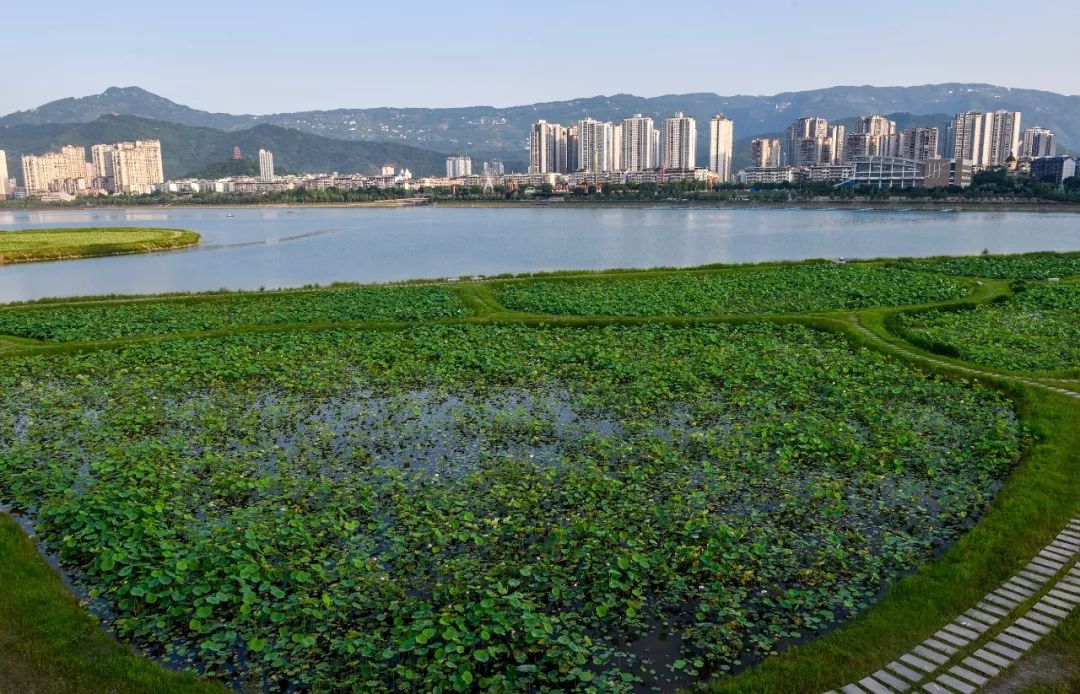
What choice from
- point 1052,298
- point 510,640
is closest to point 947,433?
point 510,640

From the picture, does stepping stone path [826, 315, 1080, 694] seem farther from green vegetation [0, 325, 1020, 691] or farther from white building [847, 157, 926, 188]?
white building [847, 157, 926, 188]

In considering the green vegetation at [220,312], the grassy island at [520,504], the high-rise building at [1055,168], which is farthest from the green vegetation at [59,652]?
the high-rise building at [1055,168]

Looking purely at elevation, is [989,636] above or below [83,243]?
below

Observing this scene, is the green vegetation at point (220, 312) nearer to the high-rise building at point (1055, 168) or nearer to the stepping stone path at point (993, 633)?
the stepping stone path at point (993, 633)

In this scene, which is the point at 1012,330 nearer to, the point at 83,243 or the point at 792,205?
the point at 83,243

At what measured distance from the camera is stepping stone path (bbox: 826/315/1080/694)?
26.1 feet

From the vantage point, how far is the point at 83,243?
246ft

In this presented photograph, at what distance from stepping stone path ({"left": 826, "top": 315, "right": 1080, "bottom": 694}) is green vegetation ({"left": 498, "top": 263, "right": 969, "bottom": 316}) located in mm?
20444

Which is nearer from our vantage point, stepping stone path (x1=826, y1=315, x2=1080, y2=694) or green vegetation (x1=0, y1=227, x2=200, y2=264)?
stepping stone path (x1=826, y1=315, x2=1080, y2=694)

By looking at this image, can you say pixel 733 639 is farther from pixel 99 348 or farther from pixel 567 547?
pixel 99 348

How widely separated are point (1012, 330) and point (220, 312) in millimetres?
29536

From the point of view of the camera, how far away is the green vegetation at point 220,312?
1117 inches

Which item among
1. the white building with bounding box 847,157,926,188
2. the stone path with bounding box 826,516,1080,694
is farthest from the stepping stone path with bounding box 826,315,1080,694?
the white building with bounding box 847,157,926,188

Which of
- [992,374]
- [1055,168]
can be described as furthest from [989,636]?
[1055,168]
